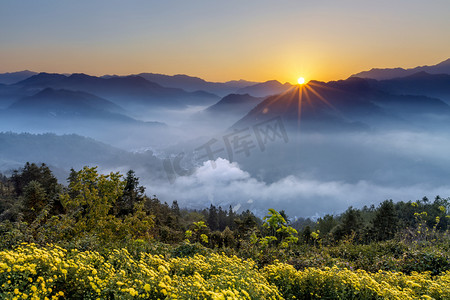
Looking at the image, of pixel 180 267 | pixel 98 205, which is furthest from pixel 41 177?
pixel 180 267

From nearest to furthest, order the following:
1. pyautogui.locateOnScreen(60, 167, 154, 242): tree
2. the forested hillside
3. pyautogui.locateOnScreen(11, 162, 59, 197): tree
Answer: the forested hillside
pyautogui.locateOnScreen(60, 167, 154, 242): tree
pyautogui.locateOnScreen(11, 162, 59, 197): tree

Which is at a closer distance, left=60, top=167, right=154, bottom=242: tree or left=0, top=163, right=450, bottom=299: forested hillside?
left=0, top=163, right=450, bottom=299: forested hillside

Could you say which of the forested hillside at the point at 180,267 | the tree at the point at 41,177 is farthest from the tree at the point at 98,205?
the tree at the point at 41,177

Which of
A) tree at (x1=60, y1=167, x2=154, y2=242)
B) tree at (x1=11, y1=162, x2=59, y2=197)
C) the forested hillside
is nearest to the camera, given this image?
the forested hillside

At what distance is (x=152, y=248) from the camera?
748 centimetres

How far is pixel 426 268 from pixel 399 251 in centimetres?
159

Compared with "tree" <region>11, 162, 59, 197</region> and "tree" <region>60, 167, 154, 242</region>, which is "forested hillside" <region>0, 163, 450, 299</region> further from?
"tree" <region>11, 162, 59, 197</region>

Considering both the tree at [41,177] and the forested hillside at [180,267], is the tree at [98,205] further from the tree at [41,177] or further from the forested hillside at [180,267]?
the tree at [41,177]

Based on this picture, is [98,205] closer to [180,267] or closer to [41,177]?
[180,267]

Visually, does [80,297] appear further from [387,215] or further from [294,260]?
[387,215]

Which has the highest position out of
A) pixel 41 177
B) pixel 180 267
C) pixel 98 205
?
pixel 41 177

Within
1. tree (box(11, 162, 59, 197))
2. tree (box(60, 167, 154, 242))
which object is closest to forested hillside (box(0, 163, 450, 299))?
tree (box(60, 167, 154, 242))

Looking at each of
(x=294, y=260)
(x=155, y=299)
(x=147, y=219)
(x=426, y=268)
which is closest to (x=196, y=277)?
(x=155, y=299)

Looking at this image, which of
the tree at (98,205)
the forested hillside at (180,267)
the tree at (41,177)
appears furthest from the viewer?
the tree at (41,177)
